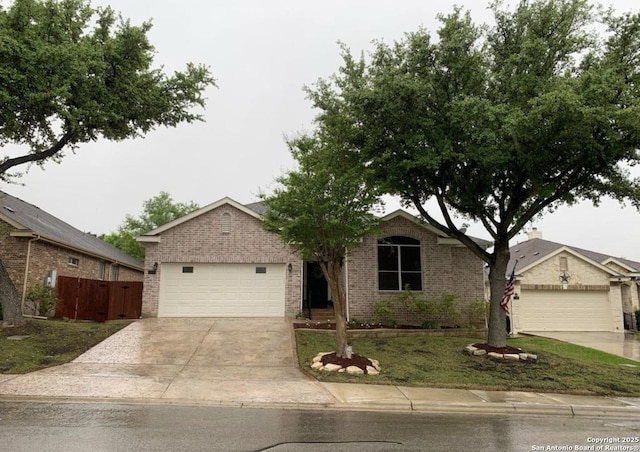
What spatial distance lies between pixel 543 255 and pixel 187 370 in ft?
63.3

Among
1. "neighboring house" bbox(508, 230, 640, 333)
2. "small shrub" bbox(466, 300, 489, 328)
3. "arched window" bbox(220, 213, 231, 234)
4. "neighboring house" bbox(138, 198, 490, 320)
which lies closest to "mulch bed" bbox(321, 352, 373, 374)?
"neighboring house" bbox(138, 198, 490, 320)

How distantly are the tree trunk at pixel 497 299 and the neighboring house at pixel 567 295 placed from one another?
8951mm

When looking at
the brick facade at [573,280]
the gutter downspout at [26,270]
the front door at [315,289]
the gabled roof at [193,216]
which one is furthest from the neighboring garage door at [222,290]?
the brick facade at [573,280]

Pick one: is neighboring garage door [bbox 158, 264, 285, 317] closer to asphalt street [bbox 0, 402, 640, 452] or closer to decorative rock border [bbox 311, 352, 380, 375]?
decorative rock border [bbox 311, 352, 380, 375]

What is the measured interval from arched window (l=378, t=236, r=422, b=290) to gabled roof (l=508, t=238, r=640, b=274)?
768cm

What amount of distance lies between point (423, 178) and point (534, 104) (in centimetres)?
363

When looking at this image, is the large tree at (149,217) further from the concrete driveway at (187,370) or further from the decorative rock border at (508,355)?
the decorative rock border at (508,355)

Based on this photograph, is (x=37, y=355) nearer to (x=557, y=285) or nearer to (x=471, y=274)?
(x=471, y=274)

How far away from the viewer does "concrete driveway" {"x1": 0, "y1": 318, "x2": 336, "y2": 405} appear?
796 cm

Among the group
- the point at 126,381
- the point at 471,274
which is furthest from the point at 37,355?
the point at 471,274

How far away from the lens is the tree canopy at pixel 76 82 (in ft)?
36.3

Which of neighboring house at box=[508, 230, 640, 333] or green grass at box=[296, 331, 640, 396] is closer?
green grass at box=[296, 331, 640, 396]

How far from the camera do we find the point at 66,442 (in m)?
5.11

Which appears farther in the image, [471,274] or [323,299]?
[323,299]
